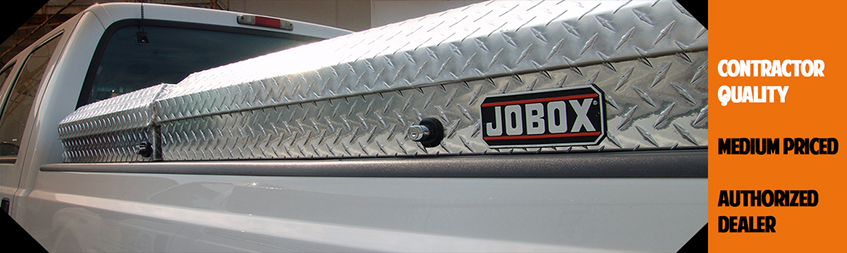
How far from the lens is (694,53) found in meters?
0.66

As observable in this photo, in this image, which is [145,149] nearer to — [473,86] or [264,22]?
[473,86]

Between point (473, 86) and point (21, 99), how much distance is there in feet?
8.70

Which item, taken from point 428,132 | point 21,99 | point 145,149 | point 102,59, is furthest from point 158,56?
point 428,132

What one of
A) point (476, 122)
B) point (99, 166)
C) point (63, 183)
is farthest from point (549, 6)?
point (63, 183)


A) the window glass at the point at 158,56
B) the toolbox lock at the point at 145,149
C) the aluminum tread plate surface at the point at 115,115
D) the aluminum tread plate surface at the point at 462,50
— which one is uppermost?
the window glass at the point at 158,56

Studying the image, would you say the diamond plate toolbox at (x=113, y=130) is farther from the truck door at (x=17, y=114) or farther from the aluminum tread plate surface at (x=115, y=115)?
the truck door at (x=17, y=114)

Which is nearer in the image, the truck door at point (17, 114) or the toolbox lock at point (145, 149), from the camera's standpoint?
the toolbox lock at point (145, 149)

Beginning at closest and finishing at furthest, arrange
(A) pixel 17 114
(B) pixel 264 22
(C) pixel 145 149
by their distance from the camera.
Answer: (C) pixel 145 149 < (A) pixel 17 114 < (B) pixel 264 22

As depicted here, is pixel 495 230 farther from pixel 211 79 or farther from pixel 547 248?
pixel 211 79

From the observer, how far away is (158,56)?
8.82 feet

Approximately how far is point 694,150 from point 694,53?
111mm

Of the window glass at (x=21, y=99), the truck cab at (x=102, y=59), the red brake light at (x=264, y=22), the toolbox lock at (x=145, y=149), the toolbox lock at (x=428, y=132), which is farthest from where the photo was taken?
the red brake light at (x=264, y=22)

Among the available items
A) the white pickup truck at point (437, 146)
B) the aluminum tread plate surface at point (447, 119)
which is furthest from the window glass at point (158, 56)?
the aluminum tread plate surface at point (447, 119)

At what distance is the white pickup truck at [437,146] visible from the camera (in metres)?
0.70
